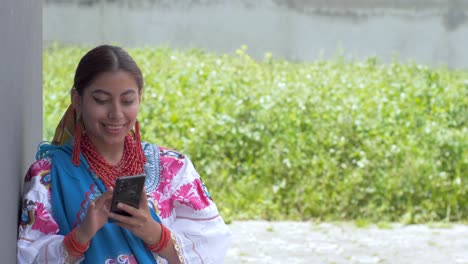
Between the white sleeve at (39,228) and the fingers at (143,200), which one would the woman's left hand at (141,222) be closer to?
the fingers at (143,200)

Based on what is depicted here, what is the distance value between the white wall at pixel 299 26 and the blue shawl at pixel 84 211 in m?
5.08

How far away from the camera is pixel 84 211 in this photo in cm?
195

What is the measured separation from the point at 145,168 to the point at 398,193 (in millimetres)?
3781

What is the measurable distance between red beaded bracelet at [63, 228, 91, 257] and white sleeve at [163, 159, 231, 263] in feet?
0.82

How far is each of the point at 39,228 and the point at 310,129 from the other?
14.4 feet

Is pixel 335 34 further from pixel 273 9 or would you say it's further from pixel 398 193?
pixel 398 193

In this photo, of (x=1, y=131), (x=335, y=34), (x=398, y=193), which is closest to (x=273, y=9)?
(x=335, y=34)

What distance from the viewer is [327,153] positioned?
599 centimetres

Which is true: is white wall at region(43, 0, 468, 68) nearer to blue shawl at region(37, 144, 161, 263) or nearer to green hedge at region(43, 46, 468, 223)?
green hedge at region(43, 46, 468, 223)

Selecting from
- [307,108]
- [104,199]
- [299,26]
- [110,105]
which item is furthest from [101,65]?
[299,26]

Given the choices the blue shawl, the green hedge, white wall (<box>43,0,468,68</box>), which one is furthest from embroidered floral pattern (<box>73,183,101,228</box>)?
white wall (<box>43,0,468,68</box>)

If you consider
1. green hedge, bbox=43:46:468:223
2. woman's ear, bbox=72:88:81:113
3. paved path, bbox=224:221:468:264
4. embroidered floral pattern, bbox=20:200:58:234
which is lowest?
paved path, bbox=224:221:468:264

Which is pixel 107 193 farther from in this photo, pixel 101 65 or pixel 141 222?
pixel 101 65

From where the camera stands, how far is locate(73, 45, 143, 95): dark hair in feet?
6.48
